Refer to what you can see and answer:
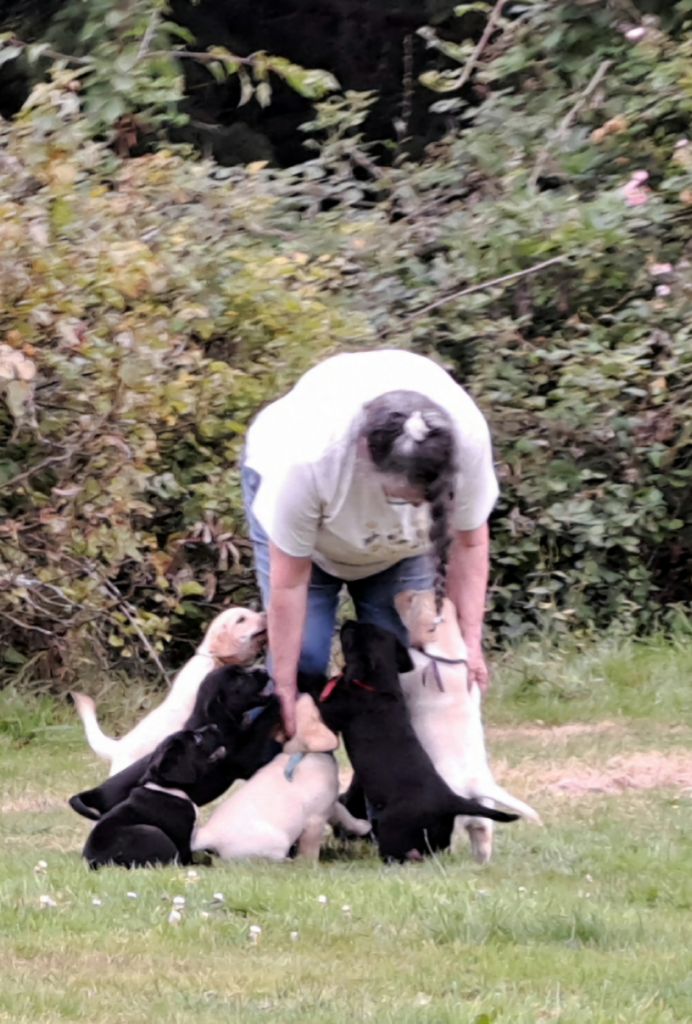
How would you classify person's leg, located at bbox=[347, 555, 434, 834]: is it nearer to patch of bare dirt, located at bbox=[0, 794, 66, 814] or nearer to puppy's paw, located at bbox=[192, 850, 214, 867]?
puppy's paw, located at bbox=[192, 850, 214, 867]

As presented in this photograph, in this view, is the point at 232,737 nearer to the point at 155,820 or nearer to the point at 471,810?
the point at 155,820

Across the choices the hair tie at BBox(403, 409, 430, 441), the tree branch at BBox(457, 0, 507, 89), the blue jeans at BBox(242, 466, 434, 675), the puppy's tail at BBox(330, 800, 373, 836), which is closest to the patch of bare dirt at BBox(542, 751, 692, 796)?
the puppy's tail at BBox(330, 800, 373, 836)

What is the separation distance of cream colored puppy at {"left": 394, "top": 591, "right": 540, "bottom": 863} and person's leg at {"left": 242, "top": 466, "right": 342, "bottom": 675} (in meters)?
0.27

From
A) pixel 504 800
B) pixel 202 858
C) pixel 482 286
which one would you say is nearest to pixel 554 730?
pixel 482 286

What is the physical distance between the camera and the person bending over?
4754 millimetres

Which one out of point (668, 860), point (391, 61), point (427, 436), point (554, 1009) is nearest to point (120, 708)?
point (668, 860)

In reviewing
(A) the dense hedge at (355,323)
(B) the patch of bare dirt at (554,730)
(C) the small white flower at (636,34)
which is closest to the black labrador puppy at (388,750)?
(A) the dense hedge at (355,323)

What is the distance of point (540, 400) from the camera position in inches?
398

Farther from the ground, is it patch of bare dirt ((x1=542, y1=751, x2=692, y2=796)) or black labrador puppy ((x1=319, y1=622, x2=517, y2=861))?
black labrador puppy ((x1=319, y1=622, x2=517, y2=861))

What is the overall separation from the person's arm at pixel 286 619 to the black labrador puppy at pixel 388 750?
17cm

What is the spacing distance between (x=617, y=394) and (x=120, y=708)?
3440 mm

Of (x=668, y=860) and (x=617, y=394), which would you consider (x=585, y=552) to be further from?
(x=668, y=860)

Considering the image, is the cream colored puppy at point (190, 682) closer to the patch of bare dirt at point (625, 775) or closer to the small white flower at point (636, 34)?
the patch of bare dirt at point (625, 775)

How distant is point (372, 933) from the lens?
4410mm
